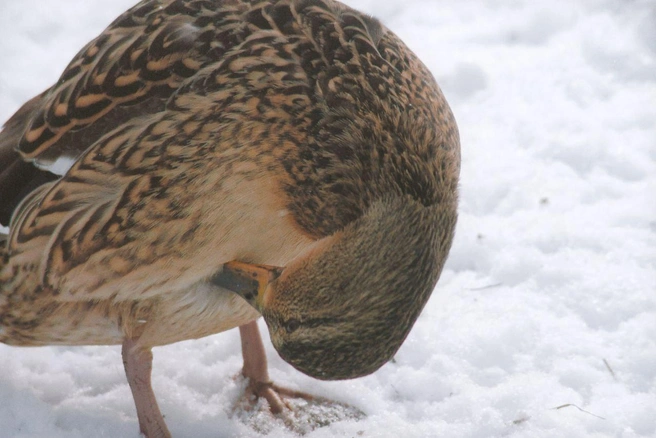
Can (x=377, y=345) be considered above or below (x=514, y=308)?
above

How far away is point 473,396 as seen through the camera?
4863 mm

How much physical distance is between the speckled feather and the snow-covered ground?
0.89m

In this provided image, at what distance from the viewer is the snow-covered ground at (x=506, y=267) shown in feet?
15.7

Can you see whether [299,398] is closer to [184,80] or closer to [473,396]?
[473,396]

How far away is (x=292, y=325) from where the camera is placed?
338cm

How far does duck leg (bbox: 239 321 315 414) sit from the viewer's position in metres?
4.99

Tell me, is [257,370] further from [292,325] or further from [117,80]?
[117,80]

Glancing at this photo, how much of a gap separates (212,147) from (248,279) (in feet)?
1.85

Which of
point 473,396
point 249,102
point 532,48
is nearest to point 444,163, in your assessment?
point 249,102

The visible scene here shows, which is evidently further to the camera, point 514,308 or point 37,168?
point 514,308

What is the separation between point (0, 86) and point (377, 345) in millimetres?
4449

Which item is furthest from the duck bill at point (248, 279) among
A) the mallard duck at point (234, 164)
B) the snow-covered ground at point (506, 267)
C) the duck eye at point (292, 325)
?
the snow-covered ground at point (506, 267)

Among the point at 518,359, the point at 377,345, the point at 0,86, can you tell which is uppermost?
the point at 0,86

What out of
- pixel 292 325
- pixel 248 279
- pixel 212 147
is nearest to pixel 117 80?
pixel 212 147
